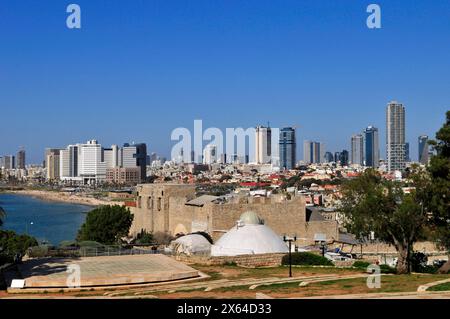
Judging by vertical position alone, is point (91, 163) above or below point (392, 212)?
above

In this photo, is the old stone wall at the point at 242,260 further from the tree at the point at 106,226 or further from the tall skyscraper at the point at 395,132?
the tall skyscraper at the point at 395,132

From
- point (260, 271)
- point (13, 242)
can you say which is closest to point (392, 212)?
point (260, 271)

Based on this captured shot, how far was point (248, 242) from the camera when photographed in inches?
738

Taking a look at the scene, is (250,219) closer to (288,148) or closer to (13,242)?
(13,242)

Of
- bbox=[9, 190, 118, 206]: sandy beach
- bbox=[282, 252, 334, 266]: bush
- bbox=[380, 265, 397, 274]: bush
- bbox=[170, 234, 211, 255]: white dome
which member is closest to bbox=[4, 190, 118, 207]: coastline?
bbox=[9, 190, 118, 206]: sandy beach

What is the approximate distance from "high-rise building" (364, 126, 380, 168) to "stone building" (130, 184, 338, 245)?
159 metres

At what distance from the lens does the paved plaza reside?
40.5ft

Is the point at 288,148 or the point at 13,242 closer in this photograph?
the point at 13,242

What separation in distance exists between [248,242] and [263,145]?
11934cm

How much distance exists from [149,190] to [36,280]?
20.7 m

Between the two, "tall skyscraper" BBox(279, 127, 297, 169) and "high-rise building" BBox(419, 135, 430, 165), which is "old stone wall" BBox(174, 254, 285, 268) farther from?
"tall skyscraper" BBox(279, 127, 297, 169)

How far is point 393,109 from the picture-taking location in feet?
573

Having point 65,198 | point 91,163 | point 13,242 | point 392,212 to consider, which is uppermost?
point 91,163
